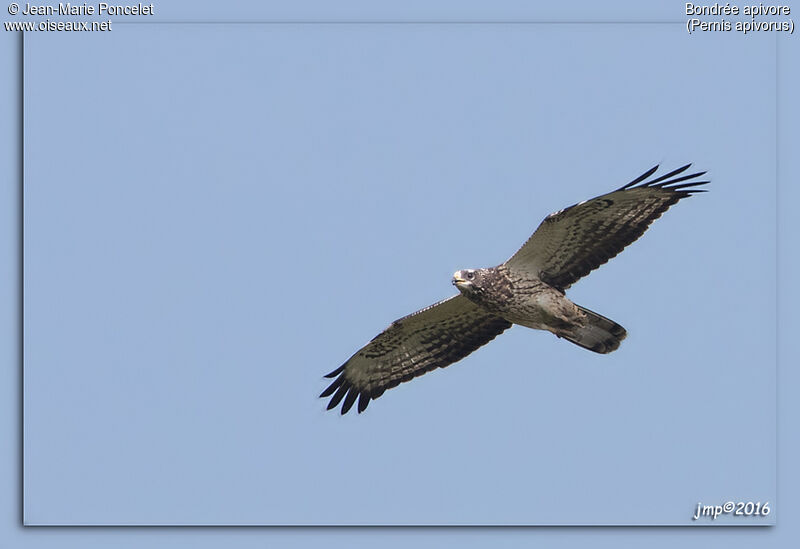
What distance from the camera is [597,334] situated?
13344 millimetres

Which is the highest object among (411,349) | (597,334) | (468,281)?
(468,281)

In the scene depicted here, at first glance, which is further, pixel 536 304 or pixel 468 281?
pixel 536 304

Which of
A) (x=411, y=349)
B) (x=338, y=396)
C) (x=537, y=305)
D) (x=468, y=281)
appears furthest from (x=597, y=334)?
(x=338, y=396)

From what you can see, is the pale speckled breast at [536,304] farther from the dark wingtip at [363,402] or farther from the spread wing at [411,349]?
the dark wingtip at [363,402]

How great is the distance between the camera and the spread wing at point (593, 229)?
1302 centimetres

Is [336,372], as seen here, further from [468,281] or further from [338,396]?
[468,281]

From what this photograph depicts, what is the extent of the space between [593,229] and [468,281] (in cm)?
133

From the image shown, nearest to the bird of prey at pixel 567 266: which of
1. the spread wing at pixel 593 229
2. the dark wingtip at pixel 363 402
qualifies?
the spread wing at pixel 593 229

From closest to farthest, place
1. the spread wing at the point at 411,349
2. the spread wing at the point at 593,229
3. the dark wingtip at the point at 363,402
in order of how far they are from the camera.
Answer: the spread wing at the point at 593,229 < the spread wing at the point at 411,349 < the dark wingtip at the point at 363,402

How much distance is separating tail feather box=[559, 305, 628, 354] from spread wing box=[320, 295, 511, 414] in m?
1.02

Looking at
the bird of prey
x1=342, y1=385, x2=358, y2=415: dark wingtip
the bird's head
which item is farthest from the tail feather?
x1=342, y1=385, x2=358, y2=415: dark wingtip

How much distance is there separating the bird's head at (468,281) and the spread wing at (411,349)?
3.05ft

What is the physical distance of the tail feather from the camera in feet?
43.5

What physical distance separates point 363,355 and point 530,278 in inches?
86.0
